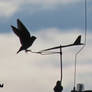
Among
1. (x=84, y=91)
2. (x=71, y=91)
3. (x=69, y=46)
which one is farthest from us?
(x=84, y=91)

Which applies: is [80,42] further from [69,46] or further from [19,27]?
[19,27]

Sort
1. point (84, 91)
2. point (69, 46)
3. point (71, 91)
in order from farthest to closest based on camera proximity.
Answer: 1. point (84, 91)
2. point (71, 91)
3. point (69, 46)

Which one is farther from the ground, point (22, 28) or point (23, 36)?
point (22, 28)

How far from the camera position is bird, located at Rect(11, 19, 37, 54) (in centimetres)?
701

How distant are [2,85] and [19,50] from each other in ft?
2.22

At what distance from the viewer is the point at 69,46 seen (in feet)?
22.6

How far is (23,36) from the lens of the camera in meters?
7.03

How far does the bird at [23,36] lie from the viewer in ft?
23.0

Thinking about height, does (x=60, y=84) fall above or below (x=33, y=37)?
below

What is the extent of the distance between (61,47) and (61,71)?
0.42 metres

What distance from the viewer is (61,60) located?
6.95 metres

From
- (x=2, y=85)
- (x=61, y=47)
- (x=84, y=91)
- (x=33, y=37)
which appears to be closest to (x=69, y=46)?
(x=61, y=47)

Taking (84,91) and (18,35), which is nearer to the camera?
(18,35)

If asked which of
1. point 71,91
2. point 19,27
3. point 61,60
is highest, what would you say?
point 19,27
